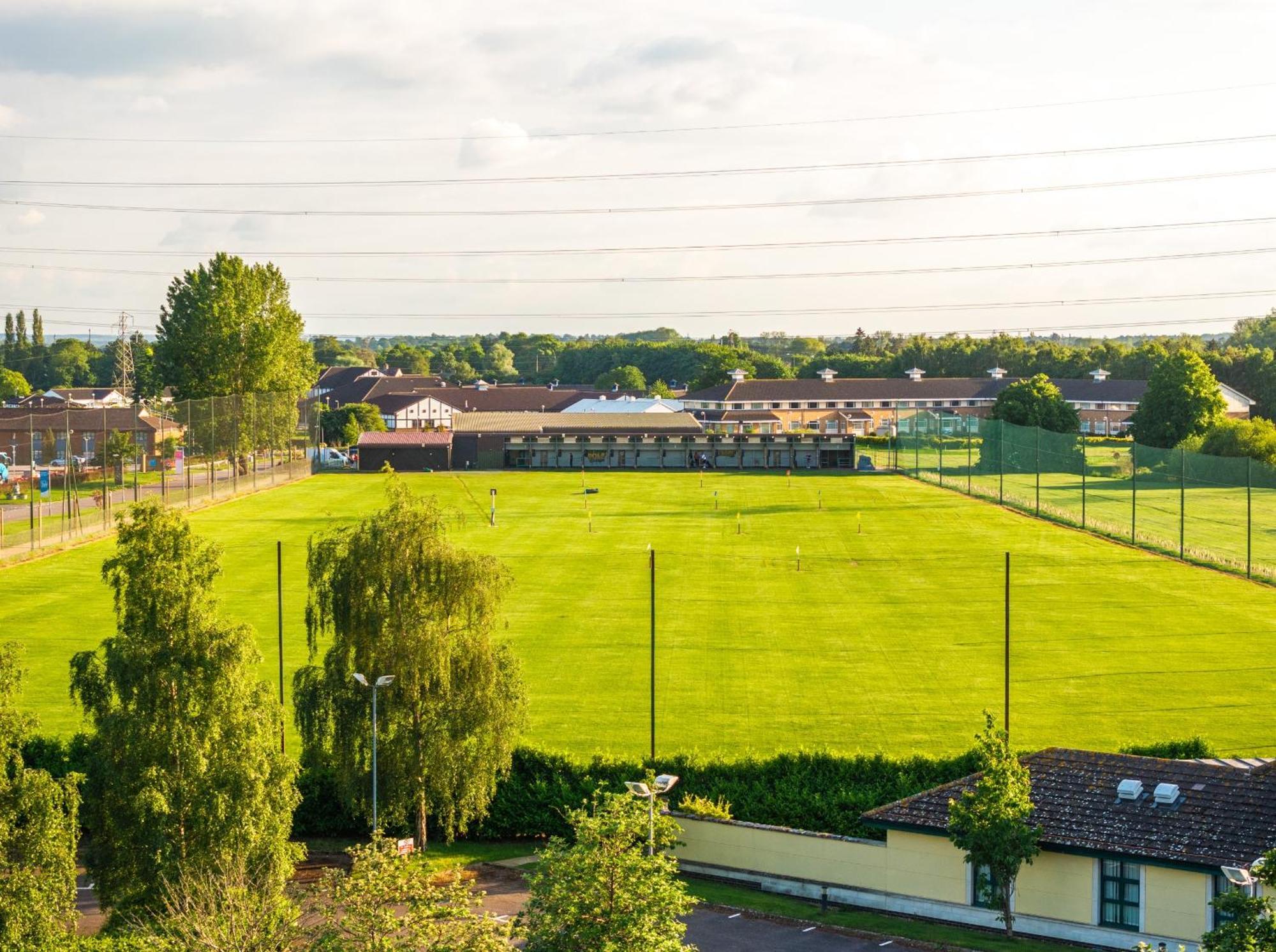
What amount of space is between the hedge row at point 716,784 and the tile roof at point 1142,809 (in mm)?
1105

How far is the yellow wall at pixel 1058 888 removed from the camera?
78.7 feet

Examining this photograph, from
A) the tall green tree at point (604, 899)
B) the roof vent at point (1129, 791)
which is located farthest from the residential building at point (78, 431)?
the tall green tree at point (604, 899)

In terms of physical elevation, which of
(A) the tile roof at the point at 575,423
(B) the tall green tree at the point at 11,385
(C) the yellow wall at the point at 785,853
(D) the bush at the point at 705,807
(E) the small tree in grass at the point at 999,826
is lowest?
(C) the yellow wall at the point at 785,853

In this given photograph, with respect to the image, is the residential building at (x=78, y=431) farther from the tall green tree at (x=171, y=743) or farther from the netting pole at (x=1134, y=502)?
the tall green tree at (x=171, y=743)

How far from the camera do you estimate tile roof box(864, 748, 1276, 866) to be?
76.1ft

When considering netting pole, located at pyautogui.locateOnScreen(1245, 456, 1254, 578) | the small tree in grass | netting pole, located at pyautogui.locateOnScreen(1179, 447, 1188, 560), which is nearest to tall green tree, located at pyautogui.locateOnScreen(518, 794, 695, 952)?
the small tree in grass

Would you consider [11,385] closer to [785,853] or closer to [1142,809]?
[785,853]

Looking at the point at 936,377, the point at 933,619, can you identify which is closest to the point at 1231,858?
the point at 933,619

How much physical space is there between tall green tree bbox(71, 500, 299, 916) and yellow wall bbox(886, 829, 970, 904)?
10639 mm

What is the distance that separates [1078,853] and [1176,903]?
1663mm

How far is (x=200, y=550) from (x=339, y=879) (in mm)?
8300

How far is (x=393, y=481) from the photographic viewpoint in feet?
103

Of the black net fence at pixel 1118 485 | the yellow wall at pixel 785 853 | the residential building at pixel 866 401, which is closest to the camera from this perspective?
the yellow wall at pixel 785 853

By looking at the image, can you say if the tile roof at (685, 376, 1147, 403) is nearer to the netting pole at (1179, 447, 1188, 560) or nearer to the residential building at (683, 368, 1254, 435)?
the residential building at (683, 368, 1254, 435)
